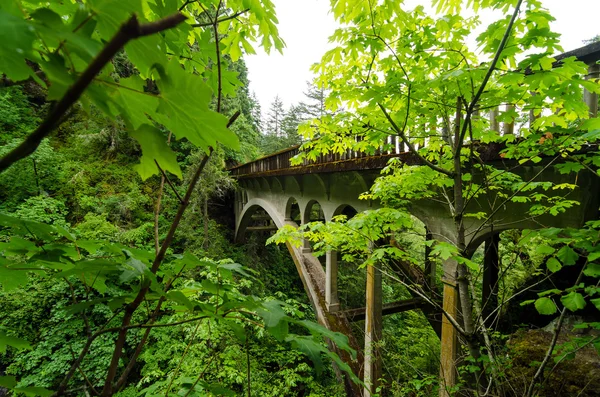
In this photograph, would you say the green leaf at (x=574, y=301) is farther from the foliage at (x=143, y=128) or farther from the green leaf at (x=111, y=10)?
the green leaf at (x=111, y=10)

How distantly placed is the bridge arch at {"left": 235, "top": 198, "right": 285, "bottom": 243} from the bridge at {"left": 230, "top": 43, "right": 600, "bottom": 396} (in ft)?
0.25

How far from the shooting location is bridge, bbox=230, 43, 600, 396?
290cm

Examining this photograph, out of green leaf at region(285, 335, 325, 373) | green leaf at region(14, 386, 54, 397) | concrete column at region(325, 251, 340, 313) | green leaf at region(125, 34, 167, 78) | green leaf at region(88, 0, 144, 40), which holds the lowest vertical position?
concrete column at region(325, 251, 340, 313)

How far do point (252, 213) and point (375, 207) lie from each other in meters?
10.4

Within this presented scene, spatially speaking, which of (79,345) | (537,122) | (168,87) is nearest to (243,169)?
(79,345)

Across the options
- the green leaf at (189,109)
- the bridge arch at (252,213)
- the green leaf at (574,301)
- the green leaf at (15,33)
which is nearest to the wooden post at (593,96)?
the green leaf at (574,301)

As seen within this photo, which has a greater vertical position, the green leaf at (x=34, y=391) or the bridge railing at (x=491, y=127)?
the bridge railing at (x=491, y=127)

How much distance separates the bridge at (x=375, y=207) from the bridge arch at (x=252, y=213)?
0.25ft

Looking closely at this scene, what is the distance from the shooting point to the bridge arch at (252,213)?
11125 millimetres

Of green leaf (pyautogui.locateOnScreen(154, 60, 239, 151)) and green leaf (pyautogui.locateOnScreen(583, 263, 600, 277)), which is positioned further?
green leaf (pyautogui.locateOnScreen(583, 263, 600, 277))

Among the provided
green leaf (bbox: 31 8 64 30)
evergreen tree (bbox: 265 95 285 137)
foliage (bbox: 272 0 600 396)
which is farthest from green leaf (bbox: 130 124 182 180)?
evergreen tree (bbox: 265 95 285 137)

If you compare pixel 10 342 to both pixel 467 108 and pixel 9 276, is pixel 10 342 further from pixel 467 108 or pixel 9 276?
pixel 467 108

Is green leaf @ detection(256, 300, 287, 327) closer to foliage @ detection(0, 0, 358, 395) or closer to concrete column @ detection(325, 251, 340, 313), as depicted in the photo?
foliage @ detection(0, 0, 358, 395)

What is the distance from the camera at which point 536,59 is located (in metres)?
1.48
